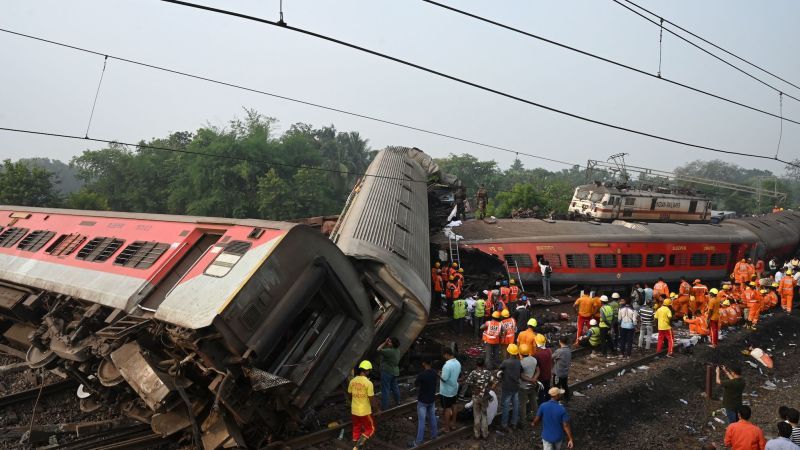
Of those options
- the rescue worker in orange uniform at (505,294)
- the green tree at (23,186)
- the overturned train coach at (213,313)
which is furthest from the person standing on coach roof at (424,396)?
the green tree at (23,186)

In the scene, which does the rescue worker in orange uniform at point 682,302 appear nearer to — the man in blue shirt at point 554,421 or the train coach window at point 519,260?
the train coach window at point 519,260

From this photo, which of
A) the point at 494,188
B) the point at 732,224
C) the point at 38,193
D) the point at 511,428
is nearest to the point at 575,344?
the point at 511,428

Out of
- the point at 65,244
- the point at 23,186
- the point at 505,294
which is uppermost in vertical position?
the point at 65,244

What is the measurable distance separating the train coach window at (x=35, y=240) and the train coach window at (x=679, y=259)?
70.2 feet

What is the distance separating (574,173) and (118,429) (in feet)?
444

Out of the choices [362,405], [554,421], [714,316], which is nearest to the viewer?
[554,421]

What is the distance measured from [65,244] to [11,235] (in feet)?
10.2

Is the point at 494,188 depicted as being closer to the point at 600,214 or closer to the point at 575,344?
the point at 600,214

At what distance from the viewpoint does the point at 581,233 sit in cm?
2045

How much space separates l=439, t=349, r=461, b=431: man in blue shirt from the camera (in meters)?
8.48

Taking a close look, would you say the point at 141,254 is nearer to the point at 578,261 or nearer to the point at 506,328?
the point at 506,328

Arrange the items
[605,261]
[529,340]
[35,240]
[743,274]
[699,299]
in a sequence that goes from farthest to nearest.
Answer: [605,261], [743,274], [699,299], [35,240], [529,340]

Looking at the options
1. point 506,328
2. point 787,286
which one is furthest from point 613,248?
point 506,328

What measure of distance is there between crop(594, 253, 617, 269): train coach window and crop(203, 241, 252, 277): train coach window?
15.3 meters
